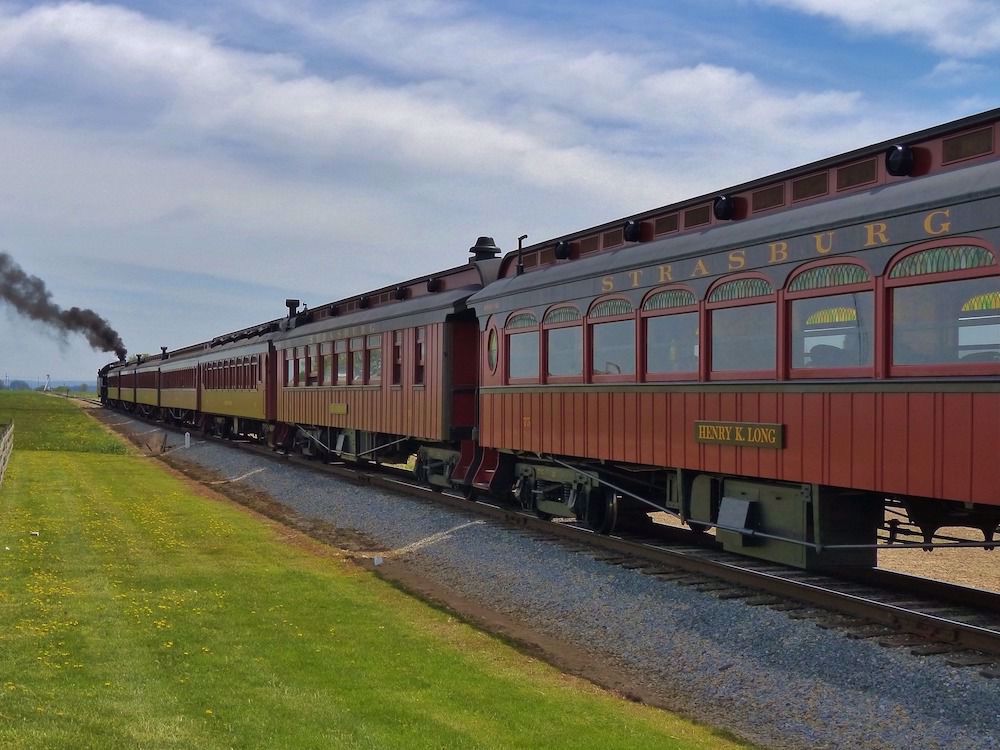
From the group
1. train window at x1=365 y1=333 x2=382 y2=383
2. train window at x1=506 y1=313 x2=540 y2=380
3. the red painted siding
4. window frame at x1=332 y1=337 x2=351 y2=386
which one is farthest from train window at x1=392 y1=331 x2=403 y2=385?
the red painted siding

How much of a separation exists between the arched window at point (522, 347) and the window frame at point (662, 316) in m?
2.43

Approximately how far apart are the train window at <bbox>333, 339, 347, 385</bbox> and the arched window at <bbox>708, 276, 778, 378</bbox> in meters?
12.5

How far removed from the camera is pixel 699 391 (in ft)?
31.5

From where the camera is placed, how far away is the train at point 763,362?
7039mm

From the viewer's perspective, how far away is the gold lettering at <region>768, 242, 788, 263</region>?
27.8 feet

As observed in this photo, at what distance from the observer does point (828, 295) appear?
317 inches

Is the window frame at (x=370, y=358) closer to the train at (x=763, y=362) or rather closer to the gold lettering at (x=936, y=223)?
the train at (x=763, y=362)

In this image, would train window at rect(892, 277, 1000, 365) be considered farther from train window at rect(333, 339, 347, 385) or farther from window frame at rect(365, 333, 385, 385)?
train window at rect(333, 339, 347, 385)

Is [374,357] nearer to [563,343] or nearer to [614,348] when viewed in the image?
[563,343]

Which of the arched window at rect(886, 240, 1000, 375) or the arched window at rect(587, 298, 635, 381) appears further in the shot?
the arched window at rect(587, 298, 635, 381)

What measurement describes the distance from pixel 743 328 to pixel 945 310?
223 cm

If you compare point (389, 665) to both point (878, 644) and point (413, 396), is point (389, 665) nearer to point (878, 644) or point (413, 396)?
point (878, 644)

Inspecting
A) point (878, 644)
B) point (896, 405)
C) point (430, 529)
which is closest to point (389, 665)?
point (878, 644)

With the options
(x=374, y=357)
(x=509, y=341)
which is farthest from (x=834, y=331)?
(x=374, y=357)
